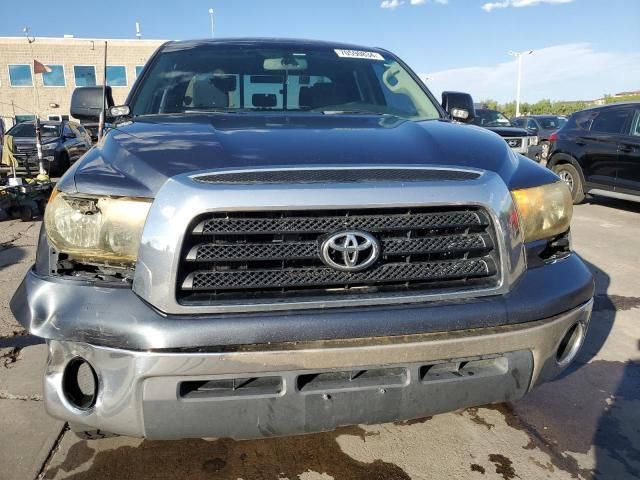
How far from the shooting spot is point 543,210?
2.05m

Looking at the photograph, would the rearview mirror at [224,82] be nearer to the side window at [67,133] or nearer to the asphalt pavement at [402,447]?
the asphalt pavement at [402,447]

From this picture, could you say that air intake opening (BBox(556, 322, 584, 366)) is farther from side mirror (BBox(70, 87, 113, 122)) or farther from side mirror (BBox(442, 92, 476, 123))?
side mirror (BBox(70, 87, 113, 122))

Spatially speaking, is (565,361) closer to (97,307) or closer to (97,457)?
(97,307)

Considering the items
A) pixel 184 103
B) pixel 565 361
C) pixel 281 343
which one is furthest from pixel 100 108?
pixel 565 361

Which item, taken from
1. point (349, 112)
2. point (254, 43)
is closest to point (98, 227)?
point (349, 112)

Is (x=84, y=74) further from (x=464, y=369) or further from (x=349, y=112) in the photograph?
(x=464, y=369)

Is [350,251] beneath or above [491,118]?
beneath

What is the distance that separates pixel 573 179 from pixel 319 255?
8526 millimetres

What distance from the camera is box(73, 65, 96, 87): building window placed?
117 feet

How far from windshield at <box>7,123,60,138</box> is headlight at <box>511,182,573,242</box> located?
15.7 metres

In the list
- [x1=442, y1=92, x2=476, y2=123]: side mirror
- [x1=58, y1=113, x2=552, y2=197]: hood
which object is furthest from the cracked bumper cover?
[x1=442, y1=92, x2=476, y2=123]: side mirror

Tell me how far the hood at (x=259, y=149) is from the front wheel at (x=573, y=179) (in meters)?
7.30

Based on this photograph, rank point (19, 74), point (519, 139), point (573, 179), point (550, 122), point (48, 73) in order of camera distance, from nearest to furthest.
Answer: point (573, 179) < point (519, 139) < point (550, 122) < point (48, 73) < point (19, 74)

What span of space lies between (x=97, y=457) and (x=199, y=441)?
1.45 feet
